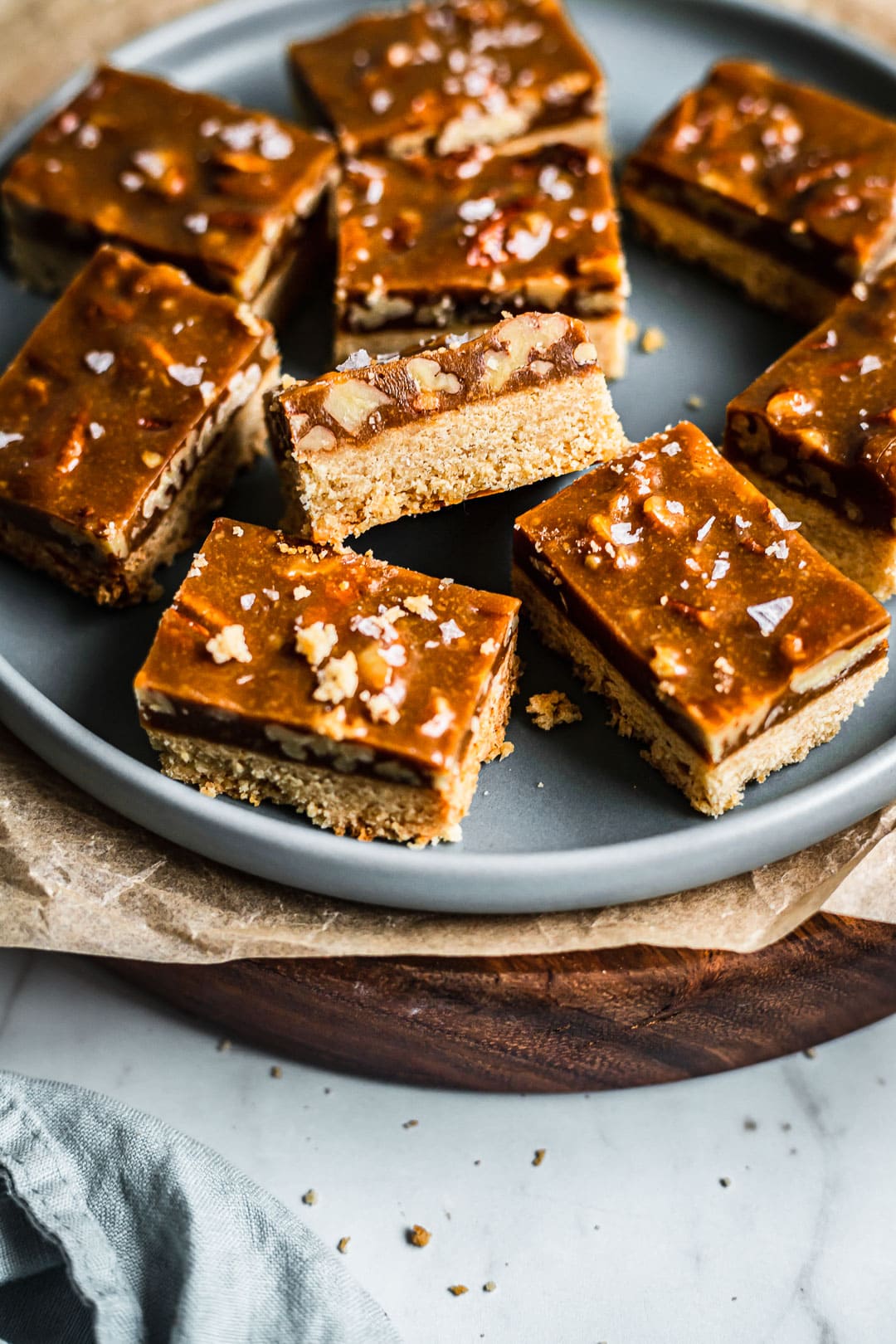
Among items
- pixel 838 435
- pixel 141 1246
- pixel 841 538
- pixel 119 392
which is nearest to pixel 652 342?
pixel 838 435

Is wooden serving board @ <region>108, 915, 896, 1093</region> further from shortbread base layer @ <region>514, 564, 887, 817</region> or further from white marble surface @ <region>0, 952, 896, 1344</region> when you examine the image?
shortbread base layer @ <region>514, 564, 887, 817</region>

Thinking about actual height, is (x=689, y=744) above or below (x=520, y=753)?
above

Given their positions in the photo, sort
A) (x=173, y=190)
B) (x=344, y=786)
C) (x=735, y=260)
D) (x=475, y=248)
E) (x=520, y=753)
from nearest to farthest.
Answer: (x=344, y=786) → (x=520, y=753) → (x=475, y=248) → (x=173, y=190) → (x=735, y=260)

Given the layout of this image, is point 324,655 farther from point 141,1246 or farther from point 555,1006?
point 141,1246

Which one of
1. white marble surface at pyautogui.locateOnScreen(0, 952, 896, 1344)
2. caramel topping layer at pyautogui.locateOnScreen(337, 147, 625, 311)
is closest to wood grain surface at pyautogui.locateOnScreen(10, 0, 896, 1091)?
white marble surface at pyautogui.locateOnScreen(0, 952, 896, 1344)

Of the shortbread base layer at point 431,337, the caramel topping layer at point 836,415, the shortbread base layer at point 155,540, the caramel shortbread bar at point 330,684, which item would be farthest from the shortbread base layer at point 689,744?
the shortbread base layer at point 155,540

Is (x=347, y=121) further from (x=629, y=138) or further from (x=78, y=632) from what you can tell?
(x=78, y=632)
